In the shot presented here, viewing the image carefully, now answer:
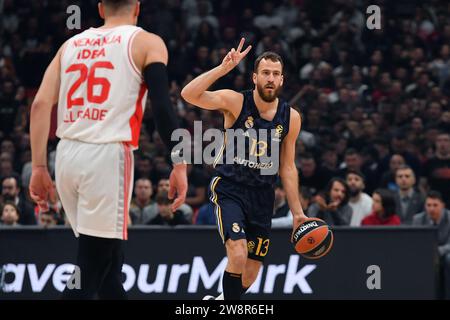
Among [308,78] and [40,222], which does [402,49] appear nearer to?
[308,78]

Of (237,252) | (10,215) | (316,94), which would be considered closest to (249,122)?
(237,252)

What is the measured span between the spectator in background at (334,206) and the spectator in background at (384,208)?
0.38m

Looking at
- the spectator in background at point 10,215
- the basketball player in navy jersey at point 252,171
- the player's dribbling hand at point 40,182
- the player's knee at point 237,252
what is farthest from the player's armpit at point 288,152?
the spectator in background at point 10,215

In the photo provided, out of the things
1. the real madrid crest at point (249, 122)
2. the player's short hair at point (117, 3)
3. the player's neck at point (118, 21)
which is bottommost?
the real madrid crest at point (249, 122)

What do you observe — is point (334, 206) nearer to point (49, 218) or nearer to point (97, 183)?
point (49, 218)

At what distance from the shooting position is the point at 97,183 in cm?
543

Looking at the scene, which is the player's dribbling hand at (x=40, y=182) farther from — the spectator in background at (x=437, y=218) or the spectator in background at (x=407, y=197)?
the spectator in background at (x=407, y=197)

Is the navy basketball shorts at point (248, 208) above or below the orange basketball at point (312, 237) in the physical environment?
above

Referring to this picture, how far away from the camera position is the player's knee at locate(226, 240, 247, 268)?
7723mm

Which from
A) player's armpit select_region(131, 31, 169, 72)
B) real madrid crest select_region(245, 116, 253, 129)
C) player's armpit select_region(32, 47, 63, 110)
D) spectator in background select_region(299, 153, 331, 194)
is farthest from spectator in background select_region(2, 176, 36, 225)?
player's armpit select_region(131, 31, 169, 72)

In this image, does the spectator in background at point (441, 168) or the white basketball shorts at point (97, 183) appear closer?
the white basketball shorts at point (97, 183)

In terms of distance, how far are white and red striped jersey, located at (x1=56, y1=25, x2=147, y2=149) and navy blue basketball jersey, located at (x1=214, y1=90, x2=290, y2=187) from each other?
2.49 metres

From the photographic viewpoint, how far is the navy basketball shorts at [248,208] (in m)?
7.93
